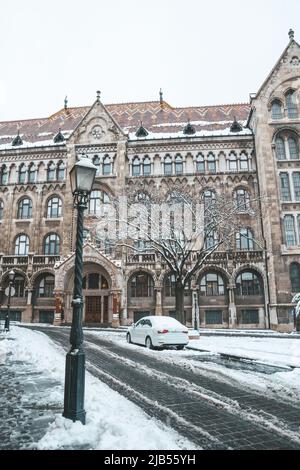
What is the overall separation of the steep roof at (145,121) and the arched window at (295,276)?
14.4m

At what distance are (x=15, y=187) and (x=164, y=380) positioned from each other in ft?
103

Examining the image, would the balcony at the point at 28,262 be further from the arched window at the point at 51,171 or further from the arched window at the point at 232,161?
the arched window at the point at 232,161

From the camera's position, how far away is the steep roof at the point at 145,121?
35.8 m

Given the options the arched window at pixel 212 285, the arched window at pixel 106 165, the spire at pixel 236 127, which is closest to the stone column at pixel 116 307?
the arched window at pixel 212 285

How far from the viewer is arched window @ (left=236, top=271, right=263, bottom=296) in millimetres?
29031

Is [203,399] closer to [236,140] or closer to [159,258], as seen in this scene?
[159,258]

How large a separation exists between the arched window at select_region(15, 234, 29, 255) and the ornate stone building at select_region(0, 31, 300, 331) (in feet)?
0.45

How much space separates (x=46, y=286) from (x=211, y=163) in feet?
65.3

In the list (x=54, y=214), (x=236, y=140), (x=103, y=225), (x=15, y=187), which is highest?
(x=236, y=140)

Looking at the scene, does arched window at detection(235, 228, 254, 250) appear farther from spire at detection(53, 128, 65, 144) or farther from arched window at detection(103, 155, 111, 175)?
spire at detection(53, 128, 65, 144)

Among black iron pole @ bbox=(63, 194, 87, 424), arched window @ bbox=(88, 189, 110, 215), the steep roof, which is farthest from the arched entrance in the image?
black iron pole @ bbox=(63, 194, 87, 424)

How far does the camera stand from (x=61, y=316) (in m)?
29.1
